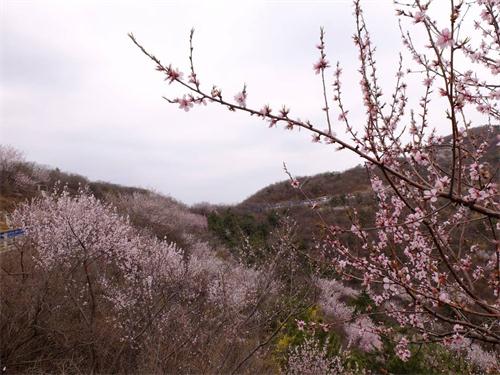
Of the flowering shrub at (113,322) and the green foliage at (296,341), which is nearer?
the flowering shrub at (113,322)

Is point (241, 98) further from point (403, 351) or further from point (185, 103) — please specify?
point (403, 351)

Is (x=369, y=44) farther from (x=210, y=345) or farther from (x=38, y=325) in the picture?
(x=38, y=325)

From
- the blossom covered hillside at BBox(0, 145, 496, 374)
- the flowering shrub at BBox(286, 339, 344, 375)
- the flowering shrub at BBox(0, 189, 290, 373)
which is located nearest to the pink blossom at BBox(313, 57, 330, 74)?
the blossom covered hillside at BBox(0, 145, 496, 374)

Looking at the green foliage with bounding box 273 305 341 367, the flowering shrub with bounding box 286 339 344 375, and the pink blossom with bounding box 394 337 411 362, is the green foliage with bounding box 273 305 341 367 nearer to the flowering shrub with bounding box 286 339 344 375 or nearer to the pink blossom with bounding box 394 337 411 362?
the flowering shrub with bounding box 286 339 344 375

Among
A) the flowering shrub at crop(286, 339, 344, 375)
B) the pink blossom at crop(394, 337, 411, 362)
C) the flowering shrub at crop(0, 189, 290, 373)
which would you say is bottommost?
the flowering shrub at crop(286, 339, 344, 375)

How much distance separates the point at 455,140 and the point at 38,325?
9502 millimetres

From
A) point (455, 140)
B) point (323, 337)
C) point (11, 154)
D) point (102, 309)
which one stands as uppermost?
point (11, 154)

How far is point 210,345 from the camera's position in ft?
26.4

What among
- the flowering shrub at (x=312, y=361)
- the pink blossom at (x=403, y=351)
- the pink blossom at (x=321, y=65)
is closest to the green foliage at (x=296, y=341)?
the flowering shrub at (x=312, y=361)

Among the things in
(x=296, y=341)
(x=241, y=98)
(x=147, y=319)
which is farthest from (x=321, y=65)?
(x=296, y=341)

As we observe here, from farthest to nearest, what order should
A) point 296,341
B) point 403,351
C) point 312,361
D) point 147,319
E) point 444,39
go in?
point 296,341 → point 312,361 → point 147,319 → point 403,351 → point 444,39

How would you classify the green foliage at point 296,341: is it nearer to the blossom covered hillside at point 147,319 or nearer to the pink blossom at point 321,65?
the blossom covered hillside at point 147,319

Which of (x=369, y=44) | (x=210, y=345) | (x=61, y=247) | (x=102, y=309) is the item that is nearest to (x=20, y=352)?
(x=102, y=309)

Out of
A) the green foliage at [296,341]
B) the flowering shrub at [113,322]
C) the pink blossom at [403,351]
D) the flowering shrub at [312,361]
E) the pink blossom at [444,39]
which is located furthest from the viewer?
the green foliage at [296,341]
